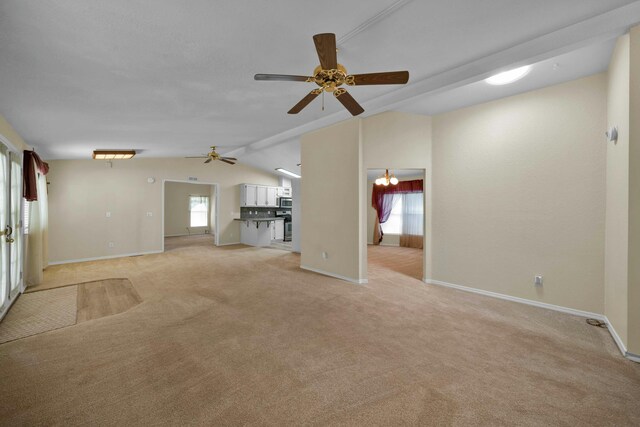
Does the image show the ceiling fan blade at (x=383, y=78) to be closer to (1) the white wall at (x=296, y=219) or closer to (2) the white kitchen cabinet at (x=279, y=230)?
(1) the white wall at (x=296, y=219)

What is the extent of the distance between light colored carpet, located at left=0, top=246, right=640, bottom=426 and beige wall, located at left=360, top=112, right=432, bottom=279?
65.6 inches

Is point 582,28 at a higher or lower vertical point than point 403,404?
higher

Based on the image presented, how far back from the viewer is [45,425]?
156 cm

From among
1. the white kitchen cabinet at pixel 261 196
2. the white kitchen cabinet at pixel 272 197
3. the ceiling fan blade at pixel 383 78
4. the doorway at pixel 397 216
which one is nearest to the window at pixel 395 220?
the doorway at pixel 397 216

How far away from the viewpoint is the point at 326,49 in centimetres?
192

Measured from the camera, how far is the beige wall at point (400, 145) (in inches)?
175

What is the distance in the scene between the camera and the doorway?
8.21m

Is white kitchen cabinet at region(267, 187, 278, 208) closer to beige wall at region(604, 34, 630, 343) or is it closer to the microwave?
the microwave

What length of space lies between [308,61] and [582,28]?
7.68ft

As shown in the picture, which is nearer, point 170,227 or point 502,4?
point 502,4

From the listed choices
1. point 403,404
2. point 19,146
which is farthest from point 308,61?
point 19,146

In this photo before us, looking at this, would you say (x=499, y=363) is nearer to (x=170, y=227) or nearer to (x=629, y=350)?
(x=629, y=350)

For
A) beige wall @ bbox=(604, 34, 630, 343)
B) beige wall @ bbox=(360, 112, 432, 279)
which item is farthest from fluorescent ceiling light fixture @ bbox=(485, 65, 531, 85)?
beige wall @ bbox=(360, 112, 432, 279)

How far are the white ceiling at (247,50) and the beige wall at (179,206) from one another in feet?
24.2
